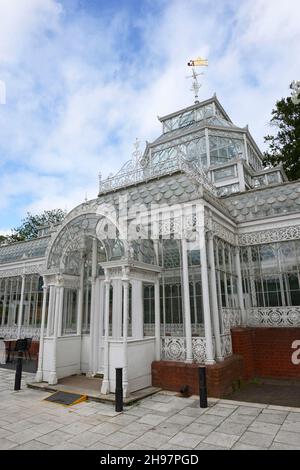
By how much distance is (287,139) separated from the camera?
826 inches

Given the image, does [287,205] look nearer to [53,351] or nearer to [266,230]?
[266,230]

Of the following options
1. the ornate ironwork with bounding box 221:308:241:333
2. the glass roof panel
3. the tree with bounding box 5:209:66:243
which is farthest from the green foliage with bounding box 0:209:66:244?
the ornate ironwork with bounding box 221:308:241:333

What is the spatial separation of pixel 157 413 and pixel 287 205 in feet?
20.8

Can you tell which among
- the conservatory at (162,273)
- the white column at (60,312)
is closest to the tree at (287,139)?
the conservatory at (162,273)

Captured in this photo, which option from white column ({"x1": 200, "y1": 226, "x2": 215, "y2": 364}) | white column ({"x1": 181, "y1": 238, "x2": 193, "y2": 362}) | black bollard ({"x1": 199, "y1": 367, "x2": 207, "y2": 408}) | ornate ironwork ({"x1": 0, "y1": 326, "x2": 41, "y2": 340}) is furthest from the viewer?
ornate ironwork ({"x1": 0, "y1": 326, "x2": 41, "y2": 340})

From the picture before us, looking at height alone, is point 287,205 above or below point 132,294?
above

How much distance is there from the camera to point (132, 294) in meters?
7.82

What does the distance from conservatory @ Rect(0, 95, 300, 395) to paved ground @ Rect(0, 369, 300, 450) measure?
0.98 metres

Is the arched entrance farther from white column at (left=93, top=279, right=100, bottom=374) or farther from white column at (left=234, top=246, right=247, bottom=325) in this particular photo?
white column at (left=234, top=246, right=247, bottom=325)

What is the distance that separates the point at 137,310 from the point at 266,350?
351cm

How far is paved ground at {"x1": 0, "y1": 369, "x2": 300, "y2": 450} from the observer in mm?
4023

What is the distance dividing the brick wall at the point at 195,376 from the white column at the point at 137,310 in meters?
0.83
